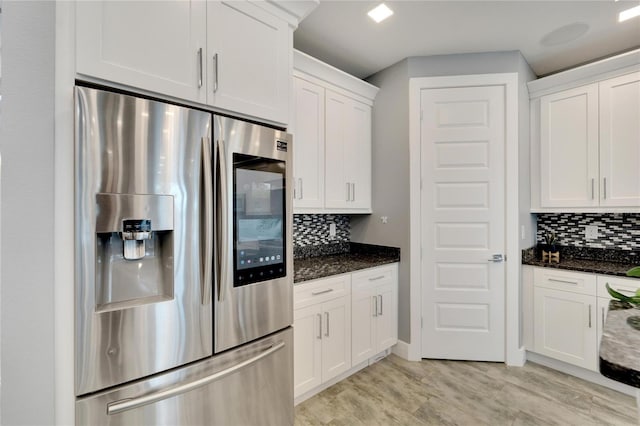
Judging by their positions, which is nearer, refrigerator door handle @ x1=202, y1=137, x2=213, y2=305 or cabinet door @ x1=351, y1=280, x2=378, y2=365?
refrigerator door handle @ x1=202, y1=137, x2=213, y2=305

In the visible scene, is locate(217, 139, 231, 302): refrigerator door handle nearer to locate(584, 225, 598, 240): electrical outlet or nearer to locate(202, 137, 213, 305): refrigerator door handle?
locate(202, 137, 213, 305): refrigerator door handle

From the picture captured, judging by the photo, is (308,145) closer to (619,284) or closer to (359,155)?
(359,155)

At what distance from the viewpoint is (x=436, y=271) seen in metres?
2.71

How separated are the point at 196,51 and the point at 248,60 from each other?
0.86ft

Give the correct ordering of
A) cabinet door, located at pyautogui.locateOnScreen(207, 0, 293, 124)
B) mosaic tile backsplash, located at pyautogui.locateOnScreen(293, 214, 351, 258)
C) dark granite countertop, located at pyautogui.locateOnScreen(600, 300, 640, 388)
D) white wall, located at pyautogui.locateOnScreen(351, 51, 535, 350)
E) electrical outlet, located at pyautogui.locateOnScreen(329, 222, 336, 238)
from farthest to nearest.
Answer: electrical outlet, located at pyautogui.locateOnScreen(329, 222, 336, 238), mosaic tile backsplash, located at pyautogui.locateOnScreen(293, 214, 351, 258), white wall, located at pyautogui.locateOnScreen(351, 51, 535, 350), cabinet door, located at pyautogui.locateOnScreen(207, 0, 293, 124), dark granite countertop, located at pyautogui.locateOnScreen(600, 300, 640, 388)

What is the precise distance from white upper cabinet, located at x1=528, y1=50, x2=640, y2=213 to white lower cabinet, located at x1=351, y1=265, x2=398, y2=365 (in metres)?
1.63

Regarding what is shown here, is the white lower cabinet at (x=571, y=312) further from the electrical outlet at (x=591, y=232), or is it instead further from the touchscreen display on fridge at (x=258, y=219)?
the touchscreen display on fridge at (x=258, y=219)

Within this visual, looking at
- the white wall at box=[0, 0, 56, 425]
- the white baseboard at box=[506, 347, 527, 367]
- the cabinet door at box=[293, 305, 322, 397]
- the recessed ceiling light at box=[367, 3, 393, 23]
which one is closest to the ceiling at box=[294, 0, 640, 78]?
the recessed ceiling light at box=[367, 3, 393, 23]

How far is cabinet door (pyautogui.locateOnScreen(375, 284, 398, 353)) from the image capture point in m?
2.62

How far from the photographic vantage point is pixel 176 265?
3.91ft

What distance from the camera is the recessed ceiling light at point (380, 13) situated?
206 centimetres

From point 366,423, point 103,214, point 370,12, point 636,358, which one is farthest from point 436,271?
point 103,214

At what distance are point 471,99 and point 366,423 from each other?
2.73m

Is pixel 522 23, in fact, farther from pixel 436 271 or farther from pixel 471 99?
pixel 436 271
